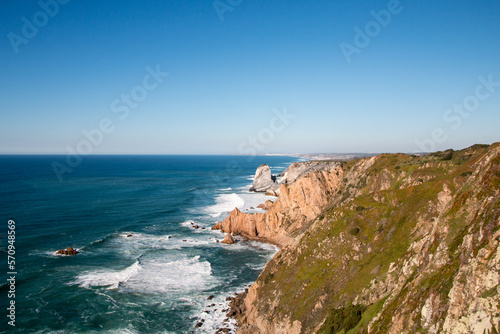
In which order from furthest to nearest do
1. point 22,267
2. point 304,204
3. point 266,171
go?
point 266,171 → point 304,204 → point 22,267

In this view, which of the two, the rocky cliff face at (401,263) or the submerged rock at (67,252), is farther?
the submerged rock at (67,252)

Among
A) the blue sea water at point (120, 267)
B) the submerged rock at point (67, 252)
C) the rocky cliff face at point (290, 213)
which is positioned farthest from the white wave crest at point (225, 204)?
the submerged rock at point (67, 252)

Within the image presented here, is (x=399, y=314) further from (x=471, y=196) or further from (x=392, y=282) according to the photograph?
(x=471, y=196)

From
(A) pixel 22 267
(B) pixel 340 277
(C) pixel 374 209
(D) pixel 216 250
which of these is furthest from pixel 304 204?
(A) pixel 22 267

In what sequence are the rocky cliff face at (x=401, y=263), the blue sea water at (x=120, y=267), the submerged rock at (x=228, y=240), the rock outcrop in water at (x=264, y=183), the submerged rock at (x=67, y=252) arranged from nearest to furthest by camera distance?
the rocky cliff face at (x=401, y=263) < the blue sea water at (x=120, y=267) < the submerged rock at (x=67, y=252) < the submerged rock at (x=228, y=240) < the rock outcrop in water at (x=264, y=183)

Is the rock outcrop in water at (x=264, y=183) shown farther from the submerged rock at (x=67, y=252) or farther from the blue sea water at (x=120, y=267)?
the submerged rock at (x=67, y=252)

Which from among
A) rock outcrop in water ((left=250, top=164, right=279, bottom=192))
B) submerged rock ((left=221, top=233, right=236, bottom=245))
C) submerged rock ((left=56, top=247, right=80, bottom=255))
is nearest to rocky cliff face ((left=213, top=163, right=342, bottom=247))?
submerged rock ((left=221, top=233, right=236, bottom=245))

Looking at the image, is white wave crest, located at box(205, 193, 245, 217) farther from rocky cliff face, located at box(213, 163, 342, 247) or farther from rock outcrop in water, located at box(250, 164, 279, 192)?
rocky cliff face, located at box(213, 163, 342, 247)

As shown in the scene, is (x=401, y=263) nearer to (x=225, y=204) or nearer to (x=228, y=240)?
(x=228, y=240)
